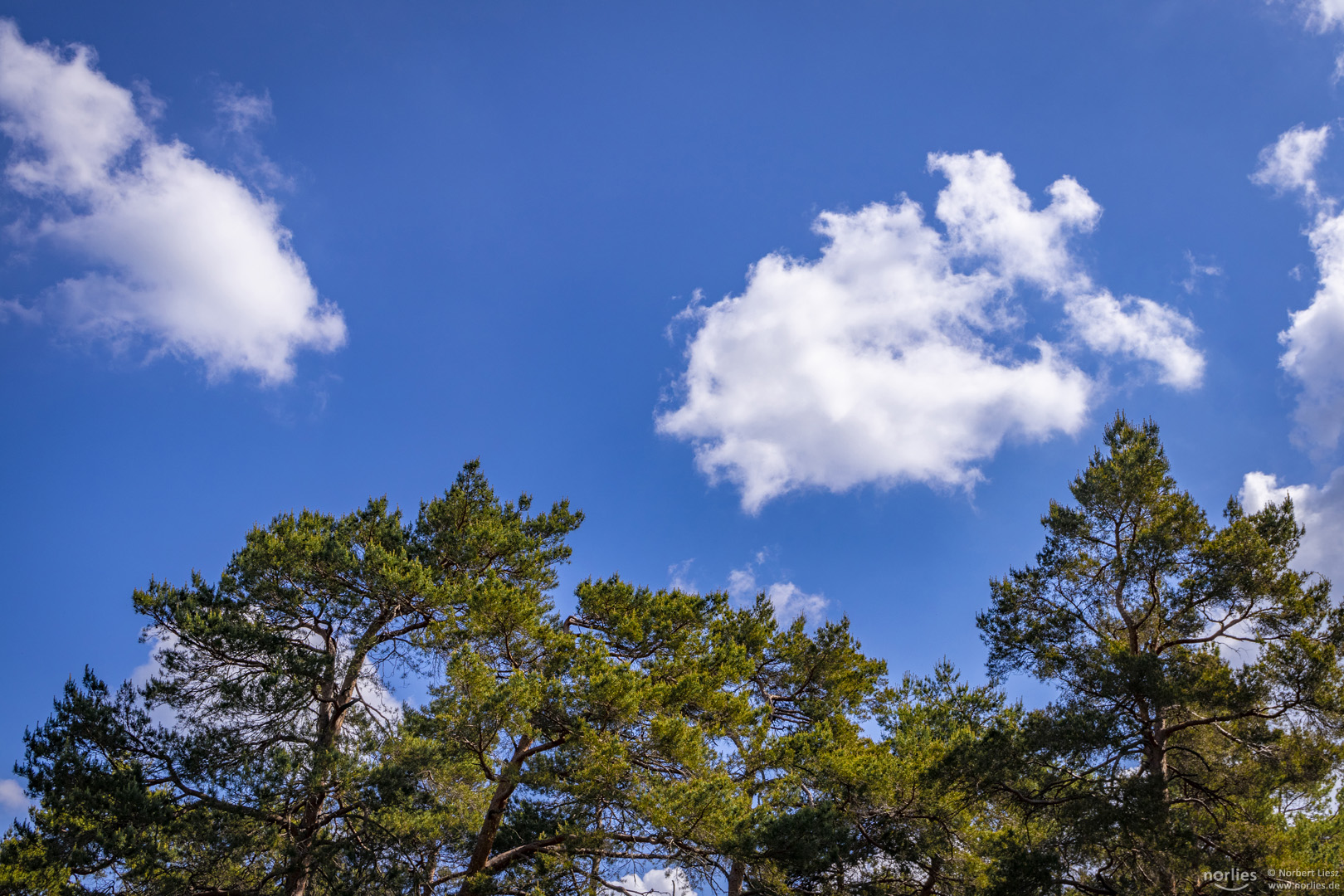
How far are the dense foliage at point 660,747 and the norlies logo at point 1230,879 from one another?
3 centimetres

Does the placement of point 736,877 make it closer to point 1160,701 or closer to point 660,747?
point 660,747

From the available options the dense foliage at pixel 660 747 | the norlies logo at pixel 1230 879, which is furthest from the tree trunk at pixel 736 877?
the norlies logo at pixel 1230 879

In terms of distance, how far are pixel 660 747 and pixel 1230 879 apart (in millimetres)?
8905

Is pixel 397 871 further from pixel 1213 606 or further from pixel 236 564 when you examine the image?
pixel 1213 606

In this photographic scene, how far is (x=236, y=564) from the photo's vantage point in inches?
562

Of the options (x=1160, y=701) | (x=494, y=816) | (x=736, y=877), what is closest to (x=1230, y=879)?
(x=1160, y=701)

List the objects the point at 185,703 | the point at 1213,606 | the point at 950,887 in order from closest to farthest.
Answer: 1. the point at 1213,606
2. the point at 950,887
3. the point at 185,703

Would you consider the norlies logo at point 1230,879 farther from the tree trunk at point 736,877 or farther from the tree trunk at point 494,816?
the tree trunk at point 494,816

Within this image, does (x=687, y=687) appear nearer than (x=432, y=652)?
Yes

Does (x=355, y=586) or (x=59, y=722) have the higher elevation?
(x=355, y=586)

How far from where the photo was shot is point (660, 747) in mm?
13102

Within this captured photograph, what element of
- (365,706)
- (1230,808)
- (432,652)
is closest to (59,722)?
(365,706)

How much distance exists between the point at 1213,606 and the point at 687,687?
928cm

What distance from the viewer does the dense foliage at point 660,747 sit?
1117cm
